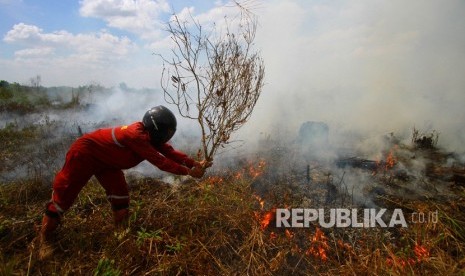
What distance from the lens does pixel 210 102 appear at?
13.6 ft

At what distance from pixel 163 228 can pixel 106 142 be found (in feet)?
4.62

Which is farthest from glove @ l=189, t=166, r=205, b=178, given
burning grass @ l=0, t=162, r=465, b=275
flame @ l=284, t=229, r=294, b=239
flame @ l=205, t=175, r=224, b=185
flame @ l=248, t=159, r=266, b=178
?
flame @ l=248, t=159, r=266, b=178

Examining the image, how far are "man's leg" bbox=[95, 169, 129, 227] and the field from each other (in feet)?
0.57

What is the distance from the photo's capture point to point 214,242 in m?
3.86

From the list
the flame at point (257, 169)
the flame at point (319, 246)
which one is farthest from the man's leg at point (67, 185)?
the flame at point (257, 169)

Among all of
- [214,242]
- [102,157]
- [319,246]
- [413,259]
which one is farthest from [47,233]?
[413,259]

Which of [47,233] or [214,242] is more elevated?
[47,233]

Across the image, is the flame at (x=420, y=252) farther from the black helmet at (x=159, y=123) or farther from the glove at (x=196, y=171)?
the black helmet at (x=159, y=123)

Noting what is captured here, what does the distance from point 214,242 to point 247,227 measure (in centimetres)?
54

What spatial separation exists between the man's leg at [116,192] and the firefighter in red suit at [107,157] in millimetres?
18

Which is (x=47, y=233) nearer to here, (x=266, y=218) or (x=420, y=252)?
(x=266, y=218)

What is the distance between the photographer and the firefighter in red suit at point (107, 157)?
354 cm

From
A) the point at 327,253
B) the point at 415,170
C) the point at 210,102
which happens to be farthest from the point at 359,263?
the point at 415,170

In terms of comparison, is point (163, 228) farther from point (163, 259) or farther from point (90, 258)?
point (90, 258)
